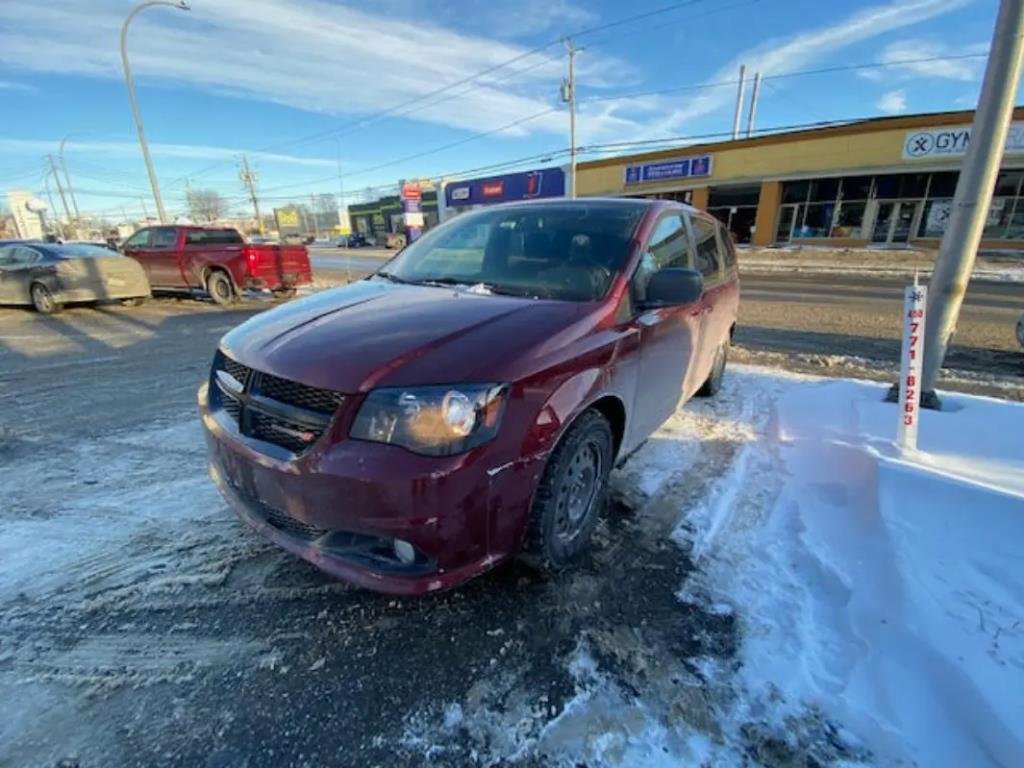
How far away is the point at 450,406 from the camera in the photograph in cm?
191

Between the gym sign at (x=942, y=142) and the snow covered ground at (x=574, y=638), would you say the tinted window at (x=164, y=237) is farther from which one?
the gym sign at (x=942, y=142)

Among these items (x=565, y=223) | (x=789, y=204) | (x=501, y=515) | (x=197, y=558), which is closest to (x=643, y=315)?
(x=565, y=223)

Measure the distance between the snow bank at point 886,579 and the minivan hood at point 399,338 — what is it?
59.7 inches

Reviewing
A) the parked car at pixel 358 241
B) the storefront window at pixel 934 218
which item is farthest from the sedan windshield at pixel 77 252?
the parked car at pixel 358 241

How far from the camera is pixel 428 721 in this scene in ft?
6.04

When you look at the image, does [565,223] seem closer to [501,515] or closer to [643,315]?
[643,315]

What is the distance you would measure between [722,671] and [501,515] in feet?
3.51

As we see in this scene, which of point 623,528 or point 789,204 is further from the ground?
point 789,204

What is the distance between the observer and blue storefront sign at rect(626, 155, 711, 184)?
97.0ft

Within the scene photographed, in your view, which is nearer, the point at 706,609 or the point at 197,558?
the point at 706,609

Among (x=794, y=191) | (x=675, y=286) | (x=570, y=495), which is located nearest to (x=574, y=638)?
(x=570, y=495)

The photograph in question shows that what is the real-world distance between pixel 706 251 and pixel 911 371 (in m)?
1.70

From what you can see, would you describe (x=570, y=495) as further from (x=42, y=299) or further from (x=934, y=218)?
(x=934, y=218)

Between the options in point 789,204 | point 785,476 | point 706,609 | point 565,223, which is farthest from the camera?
point 789,204
